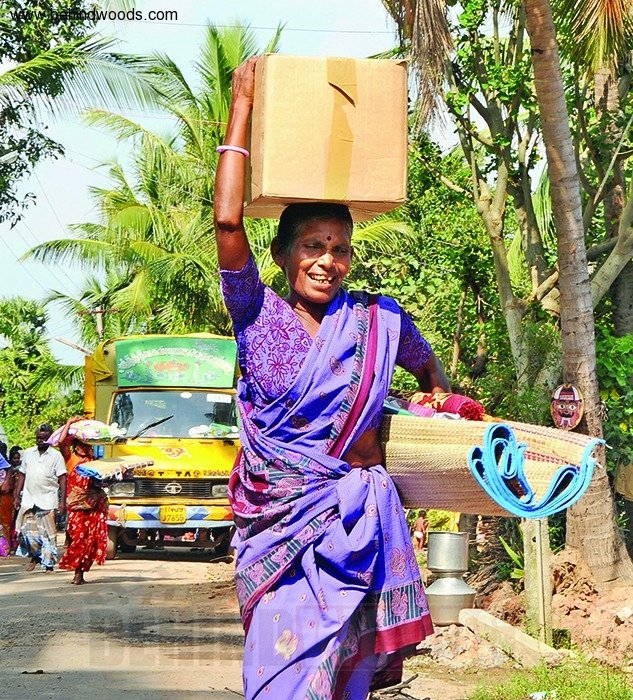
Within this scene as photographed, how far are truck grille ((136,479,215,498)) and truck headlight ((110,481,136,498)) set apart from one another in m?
0.11

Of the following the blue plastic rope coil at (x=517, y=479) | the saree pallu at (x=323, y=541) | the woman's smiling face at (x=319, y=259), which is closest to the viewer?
the blue plastic rope coil at (x=517, y=479)

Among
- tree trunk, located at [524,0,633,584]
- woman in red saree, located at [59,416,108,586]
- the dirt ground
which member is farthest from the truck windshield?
tree trunk, located at [524,0,633,584]

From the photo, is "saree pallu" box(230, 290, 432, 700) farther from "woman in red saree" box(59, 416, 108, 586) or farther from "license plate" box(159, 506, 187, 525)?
"license plate" box(159, 506, 187, 525)

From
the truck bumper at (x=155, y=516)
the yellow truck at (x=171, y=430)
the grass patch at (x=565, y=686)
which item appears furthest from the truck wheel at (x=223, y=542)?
the grass patch at (x=565, y=686)

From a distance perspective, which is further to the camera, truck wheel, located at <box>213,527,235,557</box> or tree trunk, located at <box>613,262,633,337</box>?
truck wheel, located at <box>213,527,235,557</box>

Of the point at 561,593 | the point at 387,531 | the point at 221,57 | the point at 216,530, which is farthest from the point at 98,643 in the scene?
the point at 221,57

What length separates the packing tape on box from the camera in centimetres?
381

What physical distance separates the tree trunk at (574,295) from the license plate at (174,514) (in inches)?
292

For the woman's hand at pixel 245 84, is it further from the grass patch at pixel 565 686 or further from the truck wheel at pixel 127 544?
the truck wheel at pixel 127 544

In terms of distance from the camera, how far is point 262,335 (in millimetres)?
3756

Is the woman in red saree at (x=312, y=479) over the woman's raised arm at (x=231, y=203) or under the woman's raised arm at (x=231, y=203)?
under

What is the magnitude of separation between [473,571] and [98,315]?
81.6 feet

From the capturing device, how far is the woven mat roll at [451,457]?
357cm

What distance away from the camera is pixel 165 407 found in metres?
17.2
